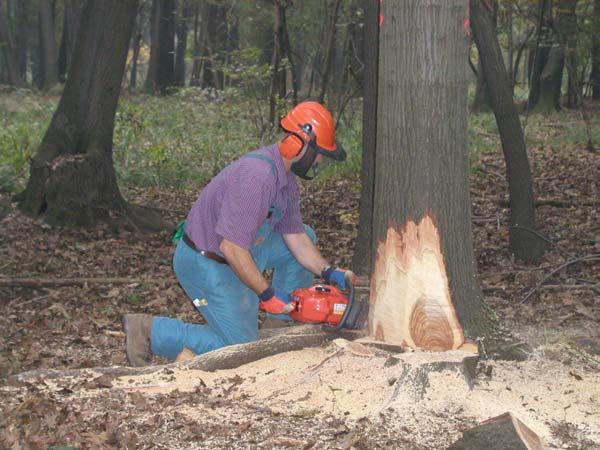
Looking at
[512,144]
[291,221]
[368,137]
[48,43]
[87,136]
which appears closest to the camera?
[291,221]

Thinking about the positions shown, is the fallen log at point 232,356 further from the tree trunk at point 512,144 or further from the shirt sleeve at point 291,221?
the tree trunk at point 512,144

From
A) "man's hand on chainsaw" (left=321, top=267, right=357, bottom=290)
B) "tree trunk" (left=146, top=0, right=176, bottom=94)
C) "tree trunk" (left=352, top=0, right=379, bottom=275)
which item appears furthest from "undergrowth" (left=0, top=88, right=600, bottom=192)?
"tree trunk" (left=146, top=0, right=176, bottom=94)

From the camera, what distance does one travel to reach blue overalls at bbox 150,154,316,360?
196 inches

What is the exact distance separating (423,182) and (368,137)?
97.6 inches

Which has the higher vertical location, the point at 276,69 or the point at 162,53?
the point at 162,53

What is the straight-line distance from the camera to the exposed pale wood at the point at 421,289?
165 inches

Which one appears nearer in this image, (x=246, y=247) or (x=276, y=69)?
(x=246, y=247)

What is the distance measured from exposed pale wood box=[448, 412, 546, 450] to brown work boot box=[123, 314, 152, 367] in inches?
87.9

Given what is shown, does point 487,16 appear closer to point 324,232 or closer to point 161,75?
point 324,232

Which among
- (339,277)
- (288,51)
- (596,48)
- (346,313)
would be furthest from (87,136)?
(596,48)

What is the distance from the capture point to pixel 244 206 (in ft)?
15.1

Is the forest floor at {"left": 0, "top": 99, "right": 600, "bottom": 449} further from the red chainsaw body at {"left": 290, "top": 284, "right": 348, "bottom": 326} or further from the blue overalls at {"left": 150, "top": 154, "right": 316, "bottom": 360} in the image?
the blue overalls at {"left": 150, "top": 154, "right": 316, "bottom": 360}

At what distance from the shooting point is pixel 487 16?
7.27 metres

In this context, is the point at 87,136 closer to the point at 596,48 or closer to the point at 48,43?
the point at 596,48
